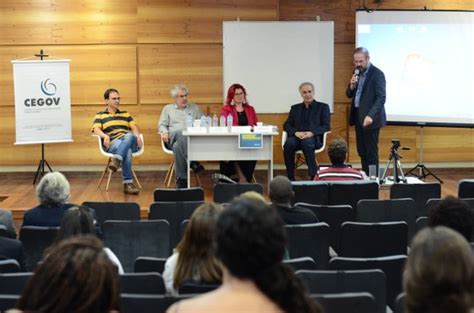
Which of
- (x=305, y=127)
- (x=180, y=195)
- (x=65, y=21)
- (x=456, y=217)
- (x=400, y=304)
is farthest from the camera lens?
(x=65, y=21)

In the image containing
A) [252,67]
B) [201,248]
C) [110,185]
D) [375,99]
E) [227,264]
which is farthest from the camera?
[252,67]

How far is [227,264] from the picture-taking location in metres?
1.95

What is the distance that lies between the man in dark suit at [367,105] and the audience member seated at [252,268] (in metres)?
6.36

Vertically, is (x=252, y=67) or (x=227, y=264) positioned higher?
(x=252, y=67)

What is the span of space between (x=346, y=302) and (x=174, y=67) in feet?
24.4

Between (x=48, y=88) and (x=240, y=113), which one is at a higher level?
(x=48, y=88)

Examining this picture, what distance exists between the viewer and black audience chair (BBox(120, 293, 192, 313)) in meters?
2.65

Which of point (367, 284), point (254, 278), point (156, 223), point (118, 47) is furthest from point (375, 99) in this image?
point (254, 278)

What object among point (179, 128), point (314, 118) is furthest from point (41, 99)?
point (314, 118)

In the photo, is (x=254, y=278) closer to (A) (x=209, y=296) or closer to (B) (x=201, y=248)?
(A) (x=209, y=296)

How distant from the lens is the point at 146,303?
267cm

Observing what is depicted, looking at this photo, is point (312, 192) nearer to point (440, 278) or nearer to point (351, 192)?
point (351, 192)

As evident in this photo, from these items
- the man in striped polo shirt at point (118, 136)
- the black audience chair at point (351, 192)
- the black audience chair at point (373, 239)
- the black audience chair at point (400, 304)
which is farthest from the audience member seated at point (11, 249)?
the man in striped polo shirt at point (118, 136)

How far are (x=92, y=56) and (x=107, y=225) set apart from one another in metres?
5.70
